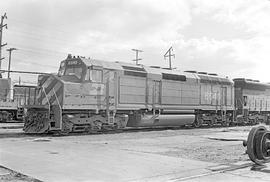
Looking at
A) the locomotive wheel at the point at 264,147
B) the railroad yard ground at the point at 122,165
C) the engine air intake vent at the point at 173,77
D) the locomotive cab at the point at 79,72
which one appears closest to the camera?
the railroad yard ground at the point at 122,165

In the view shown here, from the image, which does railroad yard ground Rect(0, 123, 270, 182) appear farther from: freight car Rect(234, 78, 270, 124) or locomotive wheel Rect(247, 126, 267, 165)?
freight car Rect(234, 78, 270, 124)

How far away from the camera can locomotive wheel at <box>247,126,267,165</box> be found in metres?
8.43

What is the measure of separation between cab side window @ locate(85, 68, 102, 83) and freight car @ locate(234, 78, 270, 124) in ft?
47.3

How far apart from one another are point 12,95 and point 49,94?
478 inches

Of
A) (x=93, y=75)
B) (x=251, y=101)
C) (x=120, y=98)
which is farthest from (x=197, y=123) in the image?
(x=93, y=75)

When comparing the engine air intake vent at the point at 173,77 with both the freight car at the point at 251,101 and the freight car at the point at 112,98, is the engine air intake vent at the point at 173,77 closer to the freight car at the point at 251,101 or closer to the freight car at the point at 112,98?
the freight car at the point at 112,98

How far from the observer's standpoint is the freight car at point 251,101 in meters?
28.8

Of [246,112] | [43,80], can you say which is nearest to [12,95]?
[43,80]

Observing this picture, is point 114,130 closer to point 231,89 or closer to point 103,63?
point 103,63

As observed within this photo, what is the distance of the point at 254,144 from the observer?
8609 millimetres

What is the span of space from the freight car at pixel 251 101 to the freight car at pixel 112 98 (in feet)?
19.2

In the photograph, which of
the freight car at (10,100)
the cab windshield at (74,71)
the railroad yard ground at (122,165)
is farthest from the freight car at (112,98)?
the freight car at (10,100)

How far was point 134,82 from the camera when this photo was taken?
19500 millimetres

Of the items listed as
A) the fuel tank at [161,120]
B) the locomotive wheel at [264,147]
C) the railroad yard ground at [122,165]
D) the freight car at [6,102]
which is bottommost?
the railroad yard ground at [122,165]
